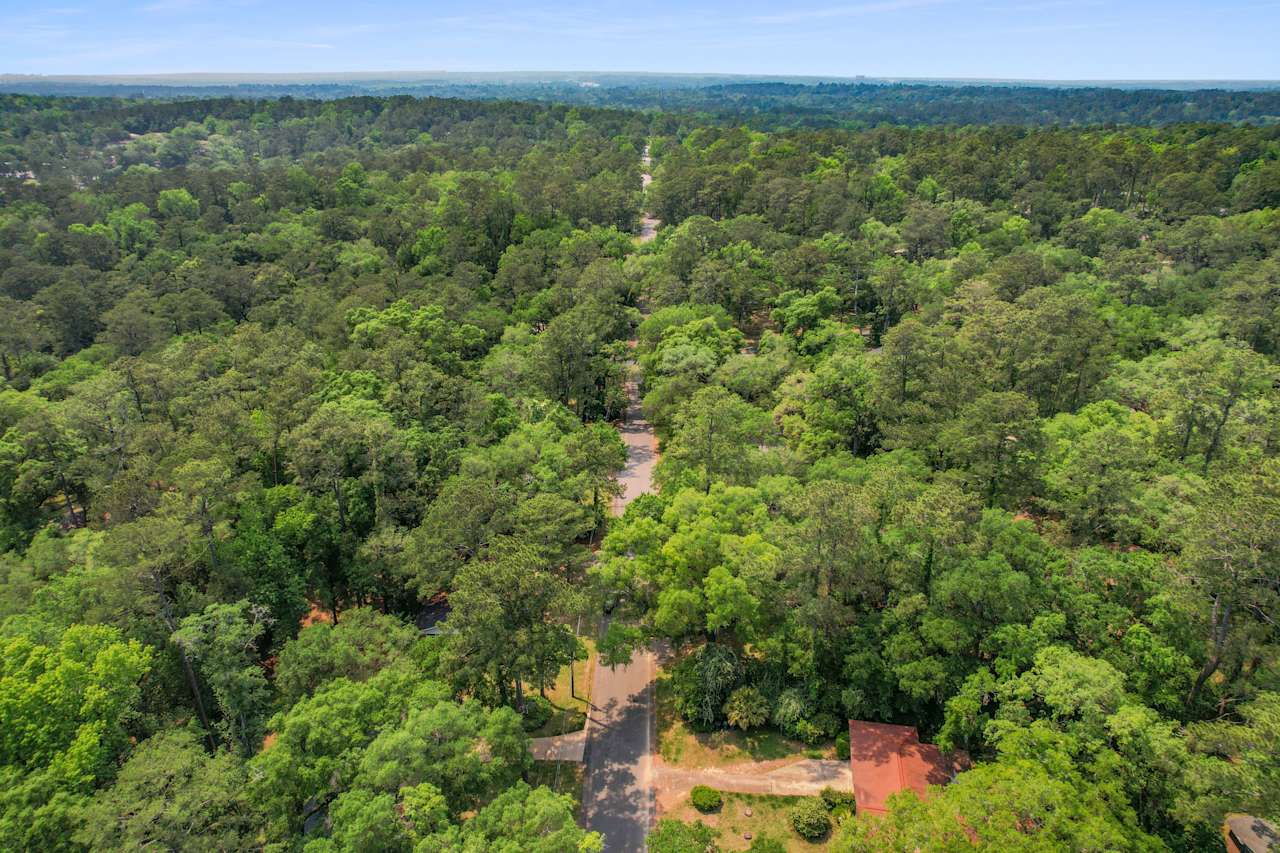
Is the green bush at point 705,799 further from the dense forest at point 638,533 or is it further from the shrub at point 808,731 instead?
the shrub at point 808,731

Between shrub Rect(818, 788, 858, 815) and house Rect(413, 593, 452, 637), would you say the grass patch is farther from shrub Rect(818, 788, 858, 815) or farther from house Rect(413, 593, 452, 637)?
house Rect(413, 593, 452, 637)

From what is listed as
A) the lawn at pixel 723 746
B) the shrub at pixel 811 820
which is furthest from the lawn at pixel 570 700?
the shrub at pixel 811 820

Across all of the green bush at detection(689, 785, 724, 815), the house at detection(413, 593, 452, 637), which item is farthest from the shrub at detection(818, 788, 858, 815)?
the house at detection(413, 593, 452, 637)

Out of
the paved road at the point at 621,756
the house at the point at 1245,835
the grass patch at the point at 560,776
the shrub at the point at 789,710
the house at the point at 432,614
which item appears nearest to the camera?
the house at the point at 1245,835

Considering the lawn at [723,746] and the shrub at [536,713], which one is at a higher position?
the shrub at [536,713]

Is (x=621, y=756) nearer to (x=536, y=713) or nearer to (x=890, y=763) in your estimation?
(x=536, y=713)

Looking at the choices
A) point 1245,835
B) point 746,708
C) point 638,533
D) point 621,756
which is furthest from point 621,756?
point 1245,835
